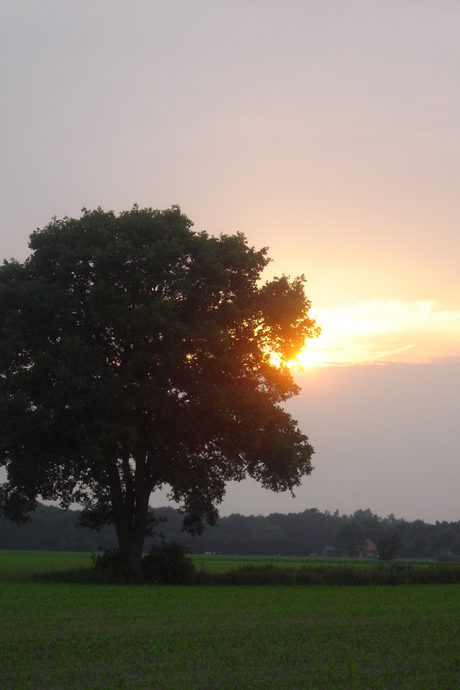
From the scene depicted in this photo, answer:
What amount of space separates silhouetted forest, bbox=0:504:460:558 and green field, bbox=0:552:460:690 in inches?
3457

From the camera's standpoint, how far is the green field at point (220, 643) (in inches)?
506

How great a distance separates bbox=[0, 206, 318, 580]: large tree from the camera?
3278 cm

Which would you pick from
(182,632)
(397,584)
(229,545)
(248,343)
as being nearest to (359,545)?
(229,545)

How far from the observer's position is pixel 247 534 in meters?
157

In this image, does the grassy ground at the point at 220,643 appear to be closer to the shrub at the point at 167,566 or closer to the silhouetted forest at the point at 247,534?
the shrub at the point at 167,566

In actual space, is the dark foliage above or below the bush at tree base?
below

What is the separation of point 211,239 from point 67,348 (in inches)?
375

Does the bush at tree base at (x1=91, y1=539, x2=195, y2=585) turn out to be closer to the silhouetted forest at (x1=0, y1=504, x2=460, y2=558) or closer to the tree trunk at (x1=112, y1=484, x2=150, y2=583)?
the tree trunk at (x1=112, y1=484, x2=150, y2=583)

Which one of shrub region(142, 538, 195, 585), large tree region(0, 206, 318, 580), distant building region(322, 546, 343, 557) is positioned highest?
large tree region(0, 206, 318, 580)

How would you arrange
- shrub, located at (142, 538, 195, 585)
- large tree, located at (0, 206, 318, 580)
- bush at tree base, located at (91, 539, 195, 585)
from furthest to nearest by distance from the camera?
shrub, located at (142, 538, 195, 585)
bush at tree base, located at (91, 539, 195, 585)
large tree, located at (0, 206, 318, 580)

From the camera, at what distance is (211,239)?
1459 inches

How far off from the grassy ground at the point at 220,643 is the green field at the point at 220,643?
3 centimetres

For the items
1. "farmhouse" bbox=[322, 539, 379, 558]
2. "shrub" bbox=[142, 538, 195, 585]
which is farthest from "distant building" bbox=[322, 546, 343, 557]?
"shrub" bbox=[142, 538, 195, 585]

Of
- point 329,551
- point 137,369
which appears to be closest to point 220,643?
→ point 137,369
